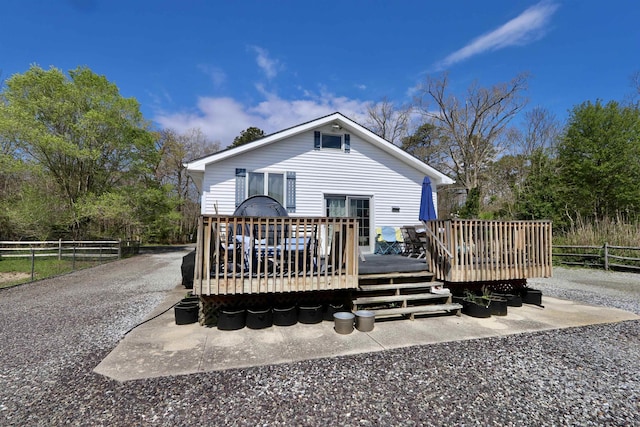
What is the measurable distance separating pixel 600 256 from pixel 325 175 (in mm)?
9470

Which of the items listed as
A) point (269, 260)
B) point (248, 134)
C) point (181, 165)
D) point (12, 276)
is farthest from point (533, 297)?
point (248, 134)

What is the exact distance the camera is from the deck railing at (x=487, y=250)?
476 cm

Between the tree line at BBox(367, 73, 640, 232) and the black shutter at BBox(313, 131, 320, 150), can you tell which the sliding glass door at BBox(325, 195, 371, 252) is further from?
Answer: the tree line at BBox(367, 73, 640, 232)

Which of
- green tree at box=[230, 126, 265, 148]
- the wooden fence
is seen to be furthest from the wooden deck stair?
green tree at box=[230, 126, 265, 148]

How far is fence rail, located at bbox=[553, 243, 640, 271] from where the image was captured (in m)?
9.08

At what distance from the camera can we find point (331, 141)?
31.1 ft

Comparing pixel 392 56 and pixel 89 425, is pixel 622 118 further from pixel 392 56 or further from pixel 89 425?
pixel 89 425

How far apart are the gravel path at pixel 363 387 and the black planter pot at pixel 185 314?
0.74m

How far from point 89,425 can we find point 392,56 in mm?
17667

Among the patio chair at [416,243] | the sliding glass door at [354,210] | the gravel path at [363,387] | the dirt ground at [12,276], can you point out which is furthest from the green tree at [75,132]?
the patio chair at [416,243]

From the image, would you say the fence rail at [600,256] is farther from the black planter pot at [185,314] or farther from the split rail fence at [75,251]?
the split rail fence at [75,251]

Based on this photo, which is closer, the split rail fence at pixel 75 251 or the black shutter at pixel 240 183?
the black shutter at pixel 240 183

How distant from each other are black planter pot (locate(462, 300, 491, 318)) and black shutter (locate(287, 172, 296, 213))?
5.41m

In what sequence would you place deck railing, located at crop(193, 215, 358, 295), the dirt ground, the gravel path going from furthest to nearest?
the dirt ground < deck railing, located at crop(193, 215, 358, 295) < the gravel path
